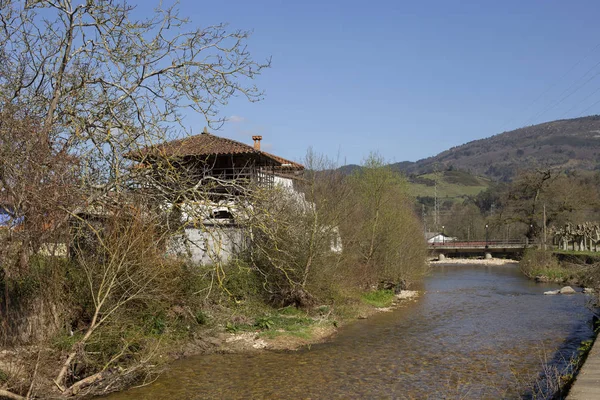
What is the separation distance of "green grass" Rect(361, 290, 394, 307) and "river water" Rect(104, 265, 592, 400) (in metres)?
1.63

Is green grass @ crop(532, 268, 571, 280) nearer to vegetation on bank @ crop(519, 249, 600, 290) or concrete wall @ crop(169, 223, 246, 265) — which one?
vegetation on bank @ crop(519, 249, 600, 290)

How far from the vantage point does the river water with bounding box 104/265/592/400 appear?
1196cm

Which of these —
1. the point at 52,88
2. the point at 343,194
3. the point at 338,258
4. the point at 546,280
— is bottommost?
the point at 546,280

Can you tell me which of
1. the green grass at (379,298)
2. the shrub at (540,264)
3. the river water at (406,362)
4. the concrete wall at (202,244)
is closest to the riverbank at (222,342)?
the green grass at (379,298)

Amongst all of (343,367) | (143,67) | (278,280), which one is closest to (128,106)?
(143,67)

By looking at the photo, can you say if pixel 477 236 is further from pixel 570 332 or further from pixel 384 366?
pixel 384 366

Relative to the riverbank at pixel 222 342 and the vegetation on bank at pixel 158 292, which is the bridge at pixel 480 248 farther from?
the riverbank at pixel 222 342

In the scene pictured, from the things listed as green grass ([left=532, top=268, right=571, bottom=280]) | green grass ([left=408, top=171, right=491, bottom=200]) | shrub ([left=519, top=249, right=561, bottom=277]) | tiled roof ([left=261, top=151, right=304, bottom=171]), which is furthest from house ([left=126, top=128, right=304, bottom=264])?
green grass ([left=408, top=171, right=491, bottom=200])

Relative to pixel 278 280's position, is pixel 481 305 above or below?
below

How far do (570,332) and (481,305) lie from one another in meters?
7.83

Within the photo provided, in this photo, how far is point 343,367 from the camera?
Result: 14.1 m

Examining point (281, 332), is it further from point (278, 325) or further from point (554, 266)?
point (554, 266)

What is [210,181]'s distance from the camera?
14.0 m

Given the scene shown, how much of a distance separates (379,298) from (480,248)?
4417cm
